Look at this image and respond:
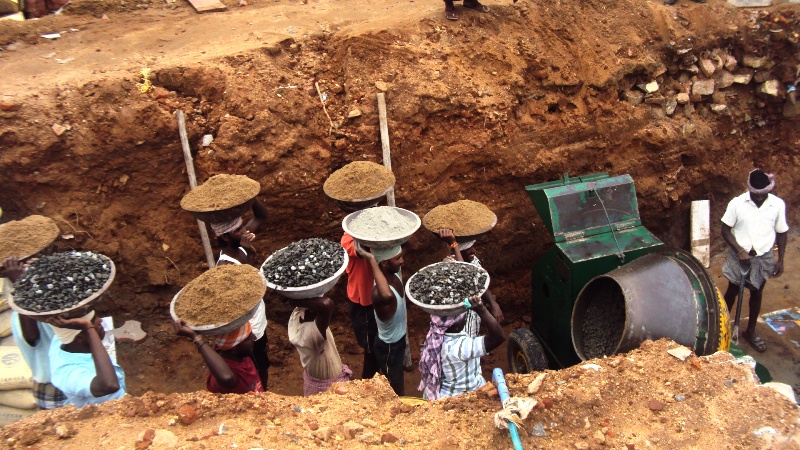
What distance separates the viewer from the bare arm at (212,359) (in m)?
3.48

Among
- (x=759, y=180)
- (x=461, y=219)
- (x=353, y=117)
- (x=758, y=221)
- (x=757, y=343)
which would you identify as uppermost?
(x=353, y=117)

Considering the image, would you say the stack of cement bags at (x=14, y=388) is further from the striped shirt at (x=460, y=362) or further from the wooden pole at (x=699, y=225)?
the wooden pole at (x=699, y=225)

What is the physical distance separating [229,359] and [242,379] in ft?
0.62

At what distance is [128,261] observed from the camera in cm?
606

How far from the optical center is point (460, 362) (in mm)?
3975

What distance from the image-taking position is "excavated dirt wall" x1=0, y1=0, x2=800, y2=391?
575 cm

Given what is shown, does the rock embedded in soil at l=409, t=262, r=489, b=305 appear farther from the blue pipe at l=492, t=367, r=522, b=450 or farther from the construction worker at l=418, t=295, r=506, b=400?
the blue pipe at l=492, t=367, r=522, b=450

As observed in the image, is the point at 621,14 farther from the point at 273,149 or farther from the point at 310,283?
the point at 310,283

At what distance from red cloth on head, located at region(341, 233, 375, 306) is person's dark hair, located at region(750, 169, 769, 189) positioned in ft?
13.5

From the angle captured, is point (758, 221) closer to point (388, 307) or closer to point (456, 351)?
point (456, 351)

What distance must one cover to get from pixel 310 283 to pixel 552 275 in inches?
105

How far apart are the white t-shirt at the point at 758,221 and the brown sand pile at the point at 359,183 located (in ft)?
12.2

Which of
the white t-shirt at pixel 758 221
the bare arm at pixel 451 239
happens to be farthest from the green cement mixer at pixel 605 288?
the white t-shirt at pixel 758 221

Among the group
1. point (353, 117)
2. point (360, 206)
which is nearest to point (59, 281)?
point (360, 206)
